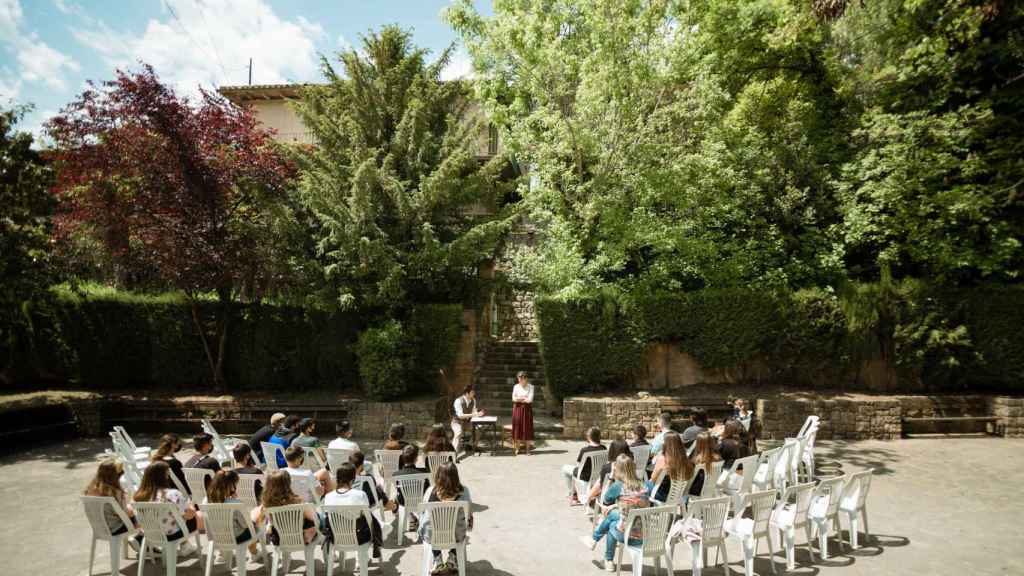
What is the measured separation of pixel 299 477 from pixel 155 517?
1.50 meters

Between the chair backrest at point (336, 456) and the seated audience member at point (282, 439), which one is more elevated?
the seated audience member at point (282, 439)

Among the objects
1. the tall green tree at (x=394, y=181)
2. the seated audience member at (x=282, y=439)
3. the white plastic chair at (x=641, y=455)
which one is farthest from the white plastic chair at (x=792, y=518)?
the tall green tree at (x=394, y=181)

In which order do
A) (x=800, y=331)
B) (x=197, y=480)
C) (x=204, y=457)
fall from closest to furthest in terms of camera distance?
(x=197, y=480), (x=204, y=457), (x=800, y=331)

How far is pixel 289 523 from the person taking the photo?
6.02 m

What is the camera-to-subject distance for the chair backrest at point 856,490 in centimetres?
761

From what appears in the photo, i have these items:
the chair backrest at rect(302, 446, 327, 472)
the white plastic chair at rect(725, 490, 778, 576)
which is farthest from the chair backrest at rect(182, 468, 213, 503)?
the white plastic chair at rect(725, 490, 778, 576)

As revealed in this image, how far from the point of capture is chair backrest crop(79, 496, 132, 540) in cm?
627

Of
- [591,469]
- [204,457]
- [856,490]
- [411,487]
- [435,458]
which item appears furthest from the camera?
[591,469]

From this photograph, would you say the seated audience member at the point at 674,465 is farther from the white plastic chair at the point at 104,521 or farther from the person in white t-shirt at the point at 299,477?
the white plastic chair at the point at 104,521

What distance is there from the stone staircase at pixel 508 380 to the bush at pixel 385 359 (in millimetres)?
3032

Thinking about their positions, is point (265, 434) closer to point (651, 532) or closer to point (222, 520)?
point (222, 520)

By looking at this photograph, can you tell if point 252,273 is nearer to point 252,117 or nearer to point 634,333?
point 252,117

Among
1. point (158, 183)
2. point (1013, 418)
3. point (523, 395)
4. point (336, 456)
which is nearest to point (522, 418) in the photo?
point (523, 395)

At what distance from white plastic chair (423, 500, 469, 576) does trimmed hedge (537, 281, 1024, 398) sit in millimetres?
9824
